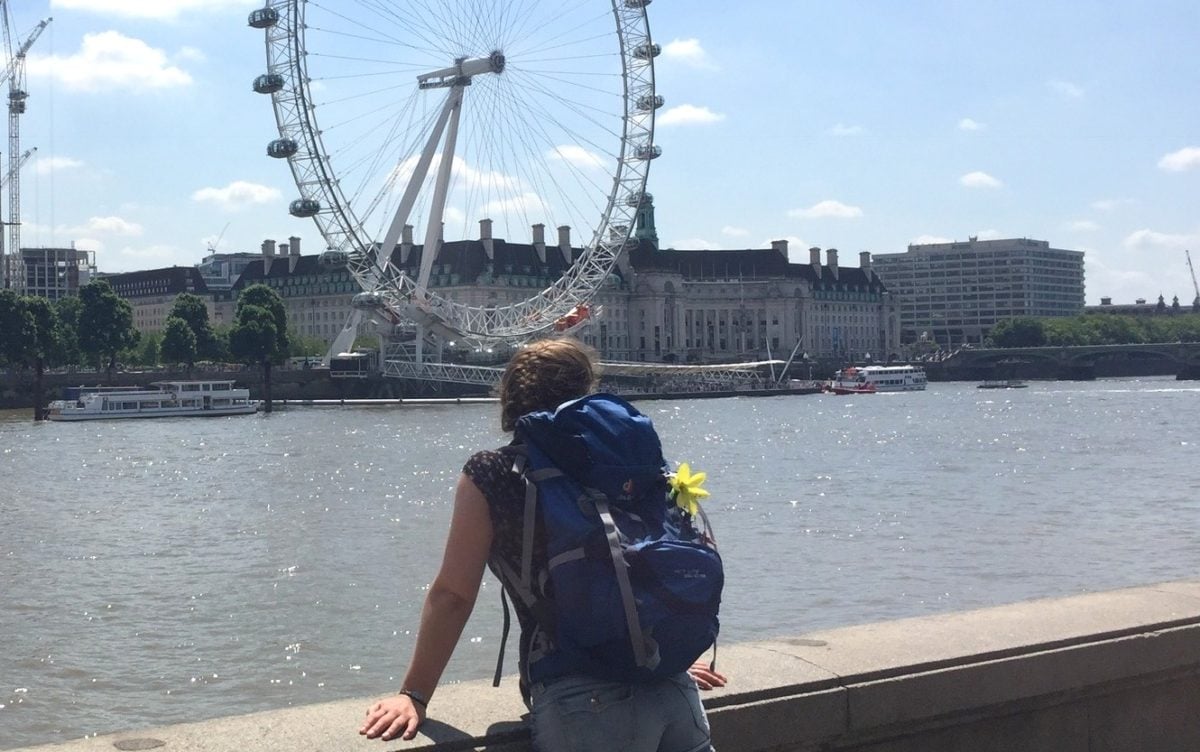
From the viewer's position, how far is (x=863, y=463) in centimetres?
2964

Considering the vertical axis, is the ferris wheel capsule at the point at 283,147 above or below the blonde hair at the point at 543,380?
above

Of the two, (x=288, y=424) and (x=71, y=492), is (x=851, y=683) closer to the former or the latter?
(x=71, y=492)

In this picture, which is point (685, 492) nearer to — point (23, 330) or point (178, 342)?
point (23, 330)

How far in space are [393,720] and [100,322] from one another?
7539 cm

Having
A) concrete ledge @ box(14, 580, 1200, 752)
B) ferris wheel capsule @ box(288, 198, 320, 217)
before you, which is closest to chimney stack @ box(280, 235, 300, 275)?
ferris wheel capsule @ box(288, 198, 320, 217)

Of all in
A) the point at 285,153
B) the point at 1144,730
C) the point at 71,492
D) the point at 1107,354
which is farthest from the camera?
the point at 1107,354

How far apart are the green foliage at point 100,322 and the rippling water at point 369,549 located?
3776cm

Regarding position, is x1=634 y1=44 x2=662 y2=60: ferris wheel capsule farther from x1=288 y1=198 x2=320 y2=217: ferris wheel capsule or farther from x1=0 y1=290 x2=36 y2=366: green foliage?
x1=0 y1=290 x2=36 y2=366: green foliage

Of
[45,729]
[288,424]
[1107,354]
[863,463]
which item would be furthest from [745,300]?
[45,729]

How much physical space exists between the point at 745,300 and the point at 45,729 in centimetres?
11916

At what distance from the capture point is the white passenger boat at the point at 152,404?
191 ft

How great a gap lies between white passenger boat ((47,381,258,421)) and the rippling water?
21120mm

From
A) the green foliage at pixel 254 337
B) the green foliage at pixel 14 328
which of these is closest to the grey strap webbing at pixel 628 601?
the green foliage at pixel 14 328

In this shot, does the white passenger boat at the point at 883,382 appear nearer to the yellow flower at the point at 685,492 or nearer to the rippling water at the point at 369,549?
the rippling water at the point at 369,549
